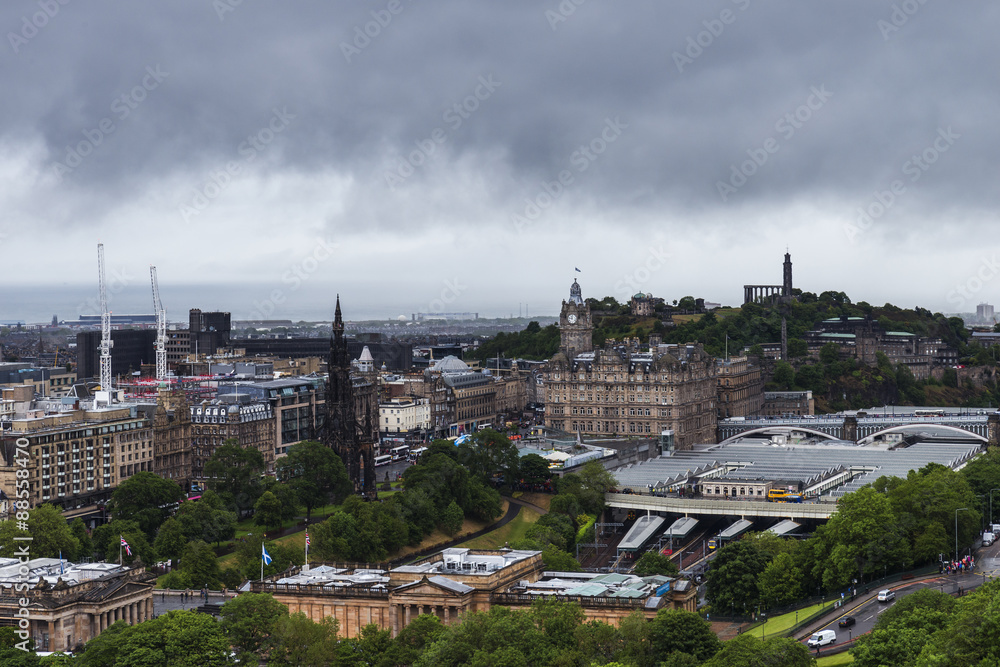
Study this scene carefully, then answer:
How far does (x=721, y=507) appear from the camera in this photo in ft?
494

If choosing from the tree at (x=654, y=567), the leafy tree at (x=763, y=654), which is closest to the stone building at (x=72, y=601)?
the tree at (x=654, y=567)

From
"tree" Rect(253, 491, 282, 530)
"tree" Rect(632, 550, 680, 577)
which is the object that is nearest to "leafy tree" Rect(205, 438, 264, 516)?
"tree" Rect(253, 491, 282, 530)

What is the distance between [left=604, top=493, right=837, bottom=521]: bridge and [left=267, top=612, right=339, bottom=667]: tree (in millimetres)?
70258

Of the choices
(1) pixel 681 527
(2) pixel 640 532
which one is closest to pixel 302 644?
(2) pixel 640 532

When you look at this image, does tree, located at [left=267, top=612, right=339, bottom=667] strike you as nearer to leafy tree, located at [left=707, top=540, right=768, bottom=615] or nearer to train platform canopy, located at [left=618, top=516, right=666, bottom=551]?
leafy tree, located at [left=707, top=540, right=768, bottom=615]

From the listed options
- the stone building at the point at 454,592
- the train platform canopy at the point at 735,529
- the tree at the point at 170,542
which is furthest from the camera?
the train platform canopy at the point at 735,529

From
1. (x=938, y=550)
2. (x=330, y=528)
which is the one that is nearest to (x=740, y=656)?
(x=938, y=550)

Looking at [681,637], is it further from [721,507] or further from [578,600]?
[721,507]

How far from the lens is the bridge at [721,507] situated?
476 feet

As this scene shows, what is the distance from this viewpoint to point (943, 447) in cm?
19288

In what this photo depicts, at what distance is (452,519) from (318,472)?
18.8 m

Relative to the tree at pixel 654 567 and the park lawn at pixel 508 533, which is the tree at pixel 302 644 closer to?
the tree at pixel 654 567

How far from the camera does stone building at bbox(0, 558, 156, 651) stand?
92.8 m

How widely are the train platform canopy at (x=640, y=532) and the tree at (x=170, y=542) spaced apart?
4299cm
